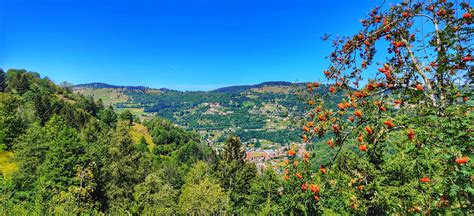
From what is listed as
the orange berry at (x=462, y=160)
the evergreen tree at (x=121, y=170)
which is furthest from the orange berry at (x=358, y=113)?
the evergreen tree at (x=121, y=170)

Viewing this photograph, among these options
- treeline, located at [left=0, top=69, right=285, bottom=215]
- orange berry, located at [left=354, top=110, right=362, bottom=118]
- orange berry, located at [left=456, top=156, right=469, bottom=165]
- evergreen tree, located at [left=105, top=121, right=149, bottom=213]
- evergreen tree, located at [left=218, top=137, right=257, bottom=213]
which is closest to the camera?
orange berry, located at [left=456, top=156, right=469, bottom=165]

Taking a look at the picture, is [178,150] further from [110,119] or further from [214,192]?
[214,192]

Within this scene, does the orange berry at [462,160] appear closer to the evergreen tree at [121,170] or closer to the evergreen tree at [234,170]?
the evergreen tree at [121,170]

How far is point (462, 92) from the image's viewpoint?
3.57 metres

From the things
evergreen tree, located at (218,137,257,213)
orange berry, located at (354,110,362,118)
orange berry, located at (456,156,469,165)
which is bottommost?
evergreen tree, located at (218,137,257,213)

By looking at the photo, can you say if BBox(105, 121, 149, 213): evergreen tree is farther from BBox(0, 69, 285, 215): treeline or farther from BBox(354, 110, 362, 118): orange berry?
BBox(354, 110, 362, 118): orange berry

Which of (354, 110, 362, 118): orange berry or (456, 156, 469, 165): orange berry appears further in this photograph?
(354, 110, 362, 118): orange berry

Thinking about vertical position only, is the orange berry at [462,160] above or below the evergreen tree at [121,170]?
above

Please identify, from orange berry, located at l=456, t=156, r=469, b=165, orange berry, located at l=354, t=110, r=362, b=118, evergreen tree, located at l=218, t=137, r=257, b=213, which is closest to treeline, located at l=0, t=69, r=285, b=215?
evergreen tree, located at l=218, t=137, r=257, b=213

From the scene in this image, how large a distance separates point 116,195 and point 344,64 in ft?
98.6

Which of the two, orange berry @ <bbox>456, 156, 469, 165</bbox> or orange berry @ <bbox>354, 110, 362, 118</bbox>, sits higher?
orange berry @ <bbox>354, 110, 362, 118</bbox>

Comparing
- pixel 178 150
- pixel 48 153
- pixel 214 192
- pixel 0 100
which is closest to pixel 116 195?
pixel 48 153

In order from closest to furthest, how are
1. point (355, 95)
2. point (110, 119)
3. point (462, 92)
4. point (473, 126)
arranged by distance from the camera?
point (473, 126), point (462, 92), point (355, 95), point (110, 119)

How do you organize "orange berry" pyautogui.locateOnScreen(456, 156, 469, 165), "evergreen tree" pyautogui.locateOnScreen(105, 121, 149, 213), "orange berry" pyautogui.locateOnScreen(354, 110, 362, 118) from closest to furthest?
1. "orange berry" pyautogui.locateOnScreen(456, 156, 469, 165)
2. "orange berry" pyautogui.locateOnScreen(354, 110, 362, 118)
3. "evergreen tree" pyautogui.locateOnScreen(105, 121, 149, 213)
